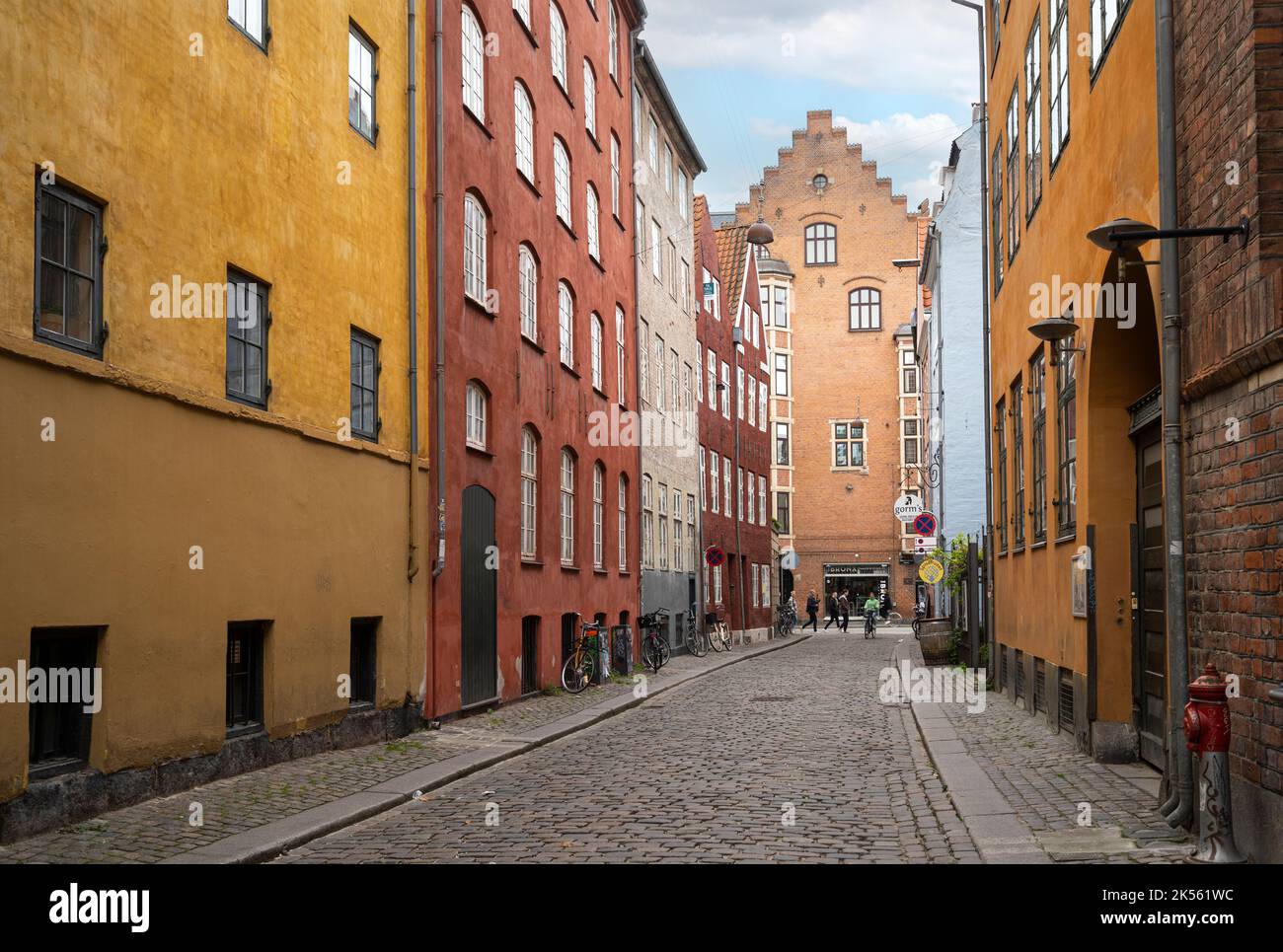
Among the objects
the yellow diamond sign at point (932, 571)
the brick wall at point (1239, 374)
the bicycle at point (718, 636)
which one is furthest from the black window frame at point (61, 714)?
the bicycle at point (718, 636)

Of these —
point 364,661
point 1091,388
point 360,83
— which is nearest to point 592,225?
point 360,83

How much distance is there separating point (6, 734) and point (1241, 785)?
7.08 metres

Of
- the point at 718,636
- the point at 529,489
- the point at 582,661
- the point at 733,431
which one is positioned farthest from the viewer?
the point at 733,431

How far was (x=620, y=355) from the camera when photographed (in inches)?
1082

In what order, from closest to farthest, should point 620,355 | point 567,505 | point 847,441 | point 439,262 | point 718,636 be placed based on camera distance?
point 439,262, point 567,505, point 620,355, point 718,636, point 847,441

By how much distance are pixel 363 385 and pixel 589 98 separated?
42.6 ft

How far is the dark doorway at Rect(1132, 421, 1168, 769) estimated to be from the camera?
10.5 metres

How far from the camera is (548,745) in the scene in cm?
1436

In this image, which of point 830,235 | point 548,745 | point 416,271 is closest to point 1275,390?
point 548,745

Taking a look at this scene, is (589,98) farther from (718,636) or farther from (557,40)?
(718,636)

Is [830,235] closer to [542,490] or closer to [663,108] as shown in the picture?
[663,108]

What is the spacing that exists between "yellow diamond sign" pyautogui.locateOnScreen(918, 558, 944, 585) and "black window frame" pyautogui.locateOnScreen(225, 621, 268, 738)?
16.8 m

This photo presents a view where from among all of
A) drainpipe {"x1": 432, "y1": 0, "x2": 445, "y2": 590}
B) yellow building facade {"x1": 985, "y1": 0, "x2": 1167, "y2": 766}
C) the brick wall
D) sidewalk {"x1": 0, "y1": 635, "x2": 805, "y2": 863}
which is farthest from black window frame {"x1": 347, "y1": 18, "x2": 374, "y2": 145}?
the brick wall

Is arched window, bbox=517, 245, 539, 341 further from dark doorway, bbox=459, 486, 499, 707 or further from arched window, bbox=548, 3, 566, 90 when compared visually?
arched window, bbox=548, 3, 566, 90
